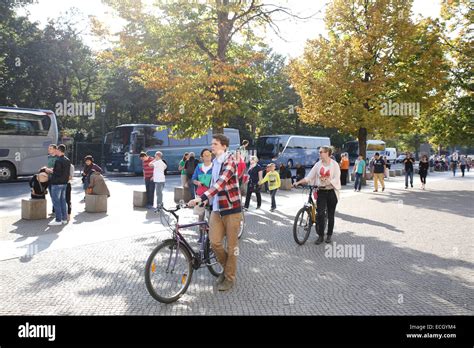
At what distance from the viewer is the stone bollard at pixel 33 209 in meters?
9.75

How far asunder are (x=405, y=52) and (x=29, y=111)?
17.4m

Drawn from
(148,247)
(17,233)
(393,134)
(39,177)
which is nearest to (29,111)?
(39,177)

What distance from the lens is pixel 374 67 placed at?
1973 centimetres

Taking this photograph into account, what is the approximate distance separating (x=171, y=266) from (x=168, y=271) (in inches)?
2.9

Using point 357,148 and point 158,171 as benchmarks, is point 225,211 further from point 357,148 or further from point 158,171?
point 357,148

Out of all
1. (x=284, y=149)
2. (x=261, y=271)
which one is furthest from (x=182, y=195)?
(x=284, y=149)

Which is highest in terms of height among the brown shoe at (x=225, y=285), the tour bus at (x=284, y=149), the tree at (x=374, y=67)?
the tree at (x=374, y=67)

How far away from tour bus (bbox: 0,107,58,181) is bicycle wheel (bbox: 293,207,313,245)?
1546 centimetres

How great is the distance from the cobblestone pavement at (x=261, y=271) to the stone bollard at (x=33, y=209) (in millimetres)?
261

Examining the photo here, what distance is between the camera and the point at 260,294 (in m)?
4.93

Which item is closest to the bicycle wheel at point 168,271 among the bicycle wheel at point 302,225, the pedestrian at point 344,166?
the bicycle wheel at point 302,225

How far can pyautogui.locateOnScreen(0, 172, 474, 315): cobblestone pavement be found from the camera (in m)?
4.52

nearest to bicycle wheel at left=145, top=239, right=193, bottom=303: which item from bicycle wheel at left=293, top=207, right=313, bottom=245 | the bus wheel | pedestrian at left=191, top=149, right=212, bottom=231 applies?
pedestrian at left=191, top=149, right=212, bottom=231

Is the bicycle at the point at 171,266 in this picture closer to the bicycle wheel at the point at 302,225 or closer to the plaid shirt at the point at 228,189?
the plaid shirt at the point at 228,189
